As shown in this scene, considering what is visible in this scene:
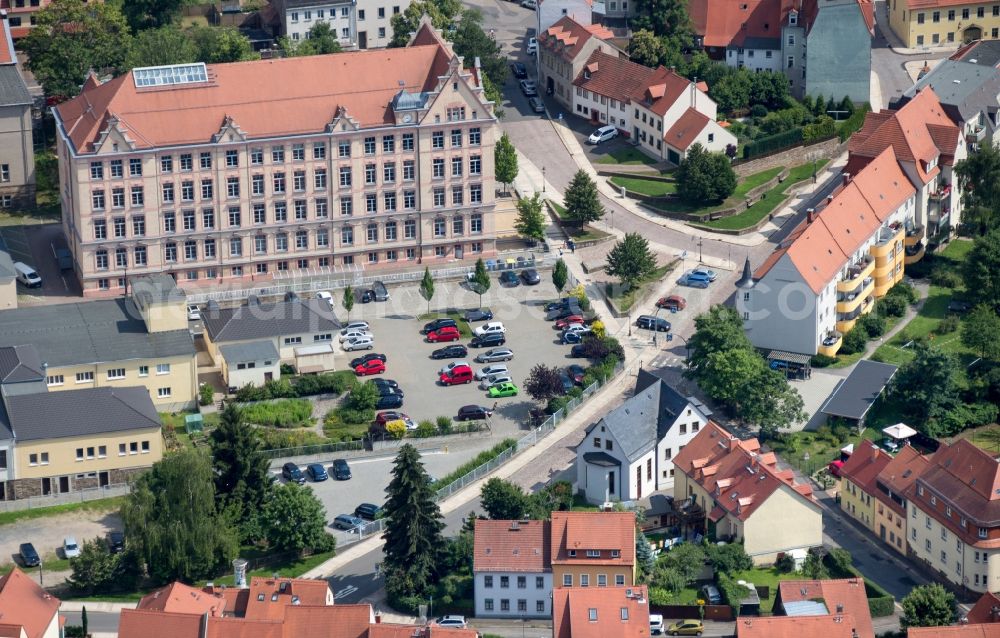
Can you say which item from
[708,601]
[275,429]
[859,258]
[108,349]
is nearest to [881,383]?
[859,258]

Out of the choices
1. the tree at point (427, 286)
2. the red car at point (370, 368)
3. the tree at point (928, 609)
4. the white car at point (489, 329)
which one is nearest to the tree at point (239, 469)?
the red car at point (370, 368)

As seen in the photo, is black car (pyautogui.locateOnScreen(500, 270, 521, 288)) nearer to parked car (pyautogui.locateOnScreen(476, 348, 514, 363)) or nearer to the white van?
parked car (pyautogui.locateOnScreen(476, 348, 514, 363))

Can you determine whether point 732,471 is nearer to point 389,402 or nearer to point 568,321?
point 389,402

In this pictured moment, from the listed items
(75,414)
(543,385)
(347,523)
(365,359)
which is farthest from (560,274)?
(75,414)

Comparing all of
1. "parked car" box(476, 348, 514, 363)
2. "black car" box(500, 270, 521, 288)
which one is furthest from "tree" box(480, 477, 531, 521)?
"black car" box(500, 270, 521, 288)

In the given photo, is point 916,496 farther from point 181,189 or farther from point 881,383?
point 181,189

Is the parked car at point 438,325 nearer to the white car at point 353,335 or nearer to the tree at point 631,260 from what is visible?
the white car at point 353,335
